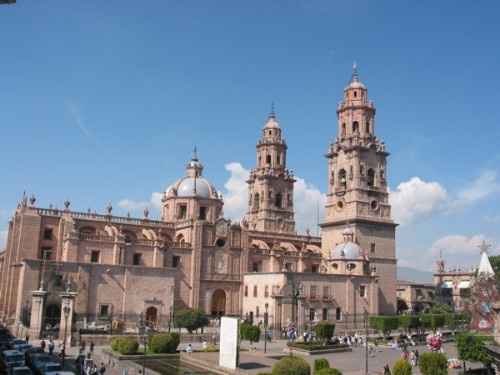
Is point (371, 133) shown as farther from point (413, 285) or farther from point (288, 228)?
point (413, 285)

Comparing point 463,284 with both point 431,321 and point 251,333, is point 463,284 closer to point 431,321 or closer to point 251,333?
point 431,321

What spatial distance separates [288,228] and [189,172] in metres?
18.0

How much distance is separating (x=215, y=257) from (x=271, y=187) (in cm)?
2094

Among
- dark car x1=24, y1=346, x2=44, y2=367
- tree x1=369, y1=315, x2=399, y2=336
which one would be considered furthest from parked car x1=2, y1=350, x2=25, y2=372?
tree x1=369, y1=315, x2=399, y2=336

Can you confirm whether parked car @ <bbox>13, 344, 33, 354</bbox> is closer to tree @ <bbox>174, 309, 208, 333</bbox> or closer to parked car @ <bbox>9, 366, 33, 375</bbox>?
parked car @ <bbox>9, 366, 33, 375</bbox>

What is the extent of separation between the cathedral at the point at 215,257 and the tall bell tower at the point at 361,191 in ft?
0.46

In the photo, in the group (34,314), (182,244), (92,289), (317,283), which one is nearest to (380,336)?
(317,283)

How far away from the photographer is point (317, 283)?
5503 centimetres

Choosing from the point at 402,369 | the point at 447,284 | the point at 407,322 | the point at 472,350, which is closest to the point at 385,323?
the point at 407,322

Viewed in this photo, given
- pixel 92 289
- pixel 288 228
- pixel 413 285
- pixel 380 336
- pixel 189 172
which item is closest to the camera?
pixel 92 289

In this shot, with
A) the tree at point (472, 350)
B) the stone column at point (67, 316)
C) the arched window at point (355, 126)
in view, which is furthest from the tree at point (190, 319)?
the arched window at point (355, 126)

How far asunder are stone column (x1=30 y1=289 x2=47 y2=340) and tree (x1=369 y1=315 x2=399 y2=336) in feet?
107

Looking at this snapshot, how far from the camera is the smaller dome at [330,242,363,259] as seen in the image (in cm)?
5941

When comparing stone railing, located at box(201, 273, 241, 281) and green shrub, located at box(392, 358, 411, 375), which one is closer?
green shrub, located at box(392, 358, 411, 375)
